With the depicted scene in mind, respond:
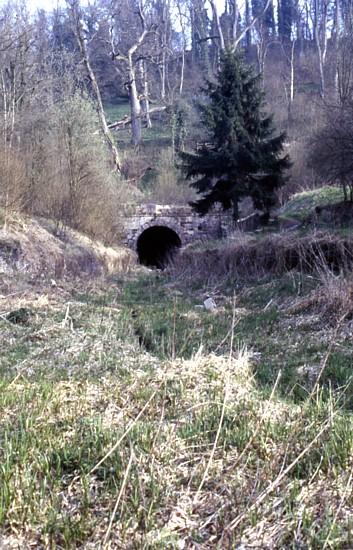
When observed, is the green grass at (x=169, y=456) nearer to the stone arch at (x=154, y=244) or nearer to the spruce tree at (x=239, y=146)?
the spruce tree at (x=239, y=146)

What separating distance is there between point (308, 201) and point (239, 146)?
12.2ft

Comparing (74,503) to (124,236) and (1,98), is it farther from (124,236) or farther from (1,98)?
(124,236)

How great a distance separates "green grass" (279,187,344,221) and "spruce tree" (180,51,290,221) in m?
1.08

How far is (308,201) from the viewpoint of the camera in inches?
817

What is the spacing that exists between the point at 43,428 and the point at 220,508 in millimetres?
1317

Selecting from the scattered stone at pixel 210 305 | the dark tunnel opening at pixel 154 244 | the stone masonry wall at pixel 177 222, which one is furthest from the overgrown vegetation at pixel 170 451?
the dark tunnel opening at pixel 154 244

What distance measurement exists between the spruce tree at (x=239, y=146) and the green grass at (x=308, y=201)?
108cm

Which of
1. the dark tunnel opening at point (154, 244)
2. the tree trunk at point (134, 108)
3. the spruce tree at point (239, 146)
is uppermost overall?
the tree trunk at point (134, 108)

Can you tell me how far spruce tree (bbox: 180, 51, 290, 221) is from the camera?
1944 centimetres

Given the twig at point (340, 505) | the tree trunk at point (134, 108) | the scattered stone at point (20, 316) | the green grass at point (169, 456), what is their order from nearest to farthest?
the twig at point (340, 505), the green grass at point (169, 456), the scattered stone at point (20, 316), the tree trunk at point (134, 108)

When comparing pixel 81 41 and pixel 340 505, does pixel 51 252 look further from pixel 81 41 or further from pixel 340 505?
pixel 81 41

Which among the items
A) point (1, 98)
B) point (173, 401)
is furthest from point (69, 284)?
point (1, 98)

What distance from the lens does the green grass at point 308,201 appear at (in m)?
19.2

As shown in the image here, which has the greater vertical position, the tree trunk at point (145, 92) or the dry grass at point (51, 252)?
the tree trunk at point (145, 92)
